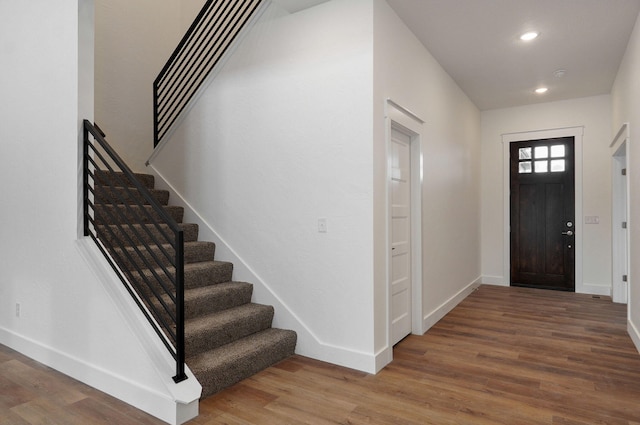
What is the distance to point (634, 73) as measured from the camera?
3916 mm

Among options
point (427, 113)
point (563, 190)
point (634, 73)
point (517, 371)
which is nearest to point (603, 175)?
point (563, 190)

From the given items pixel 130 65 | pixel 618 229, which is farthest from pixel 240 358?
pixel 618 229

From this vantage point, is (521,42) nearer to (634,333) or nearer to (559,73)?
(559,73)

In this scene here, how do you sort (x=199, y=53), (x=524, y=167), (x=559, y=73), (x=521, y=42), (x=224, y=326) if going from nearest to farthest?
(x=224, y=326)
(x=521, y=42)
(x=199, y=53)
(x=559, y=73)
(x=524, y=167)

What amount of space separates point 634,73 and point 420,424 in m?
3.88

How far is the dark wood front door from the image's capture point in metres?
6.45

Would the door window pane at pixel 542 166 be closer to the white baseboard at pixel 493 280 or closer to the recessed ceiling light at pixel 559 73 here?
the recessed ceiling light at pixel 559 73

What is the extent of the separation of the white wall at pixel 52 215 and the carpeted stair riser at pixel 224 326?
461 mm

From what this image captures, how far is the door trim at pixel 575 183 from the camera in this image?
20.7ft

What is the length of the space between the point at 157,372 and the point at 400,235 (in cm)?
243

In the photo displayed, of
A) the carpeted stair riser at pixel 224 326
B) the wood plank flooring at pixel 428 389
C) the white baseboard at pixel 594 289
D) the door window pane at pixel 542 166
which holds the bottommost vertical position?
the wood plank flooring at pixel 428 389

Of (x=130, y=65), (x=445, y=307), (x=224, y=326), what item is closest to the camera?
(x=224, y=326)

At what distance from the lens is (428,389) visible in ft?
9.45

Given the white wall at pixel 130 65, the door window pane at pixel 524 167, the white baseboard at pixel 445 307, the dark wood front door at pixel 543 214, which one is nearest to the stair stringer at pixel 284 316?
the white baseboard at pixel 445 307
